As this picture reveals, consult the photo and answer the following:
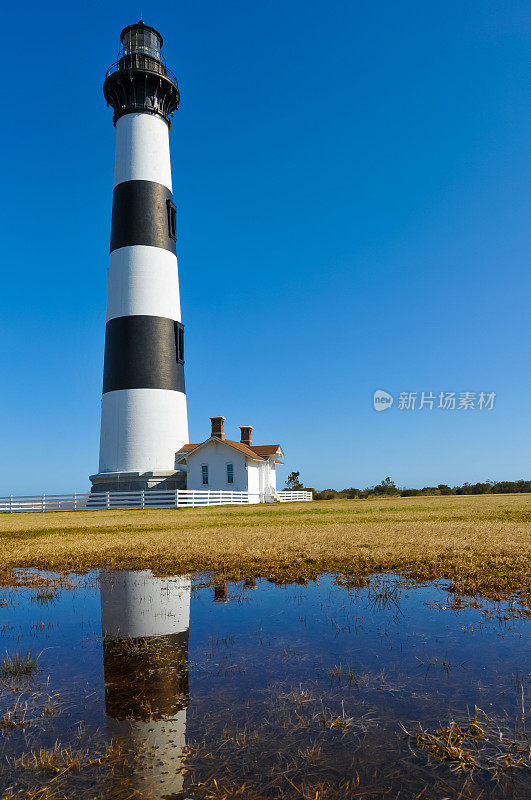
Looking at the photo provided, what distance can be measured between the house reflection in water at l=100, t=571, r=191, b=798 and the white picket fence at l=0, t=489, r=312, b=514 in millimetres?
24953

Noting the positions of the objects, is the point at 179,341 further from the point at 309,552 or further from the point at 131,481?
Result: the point at 309,552

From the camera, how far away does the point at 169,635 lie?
5492 millimetres

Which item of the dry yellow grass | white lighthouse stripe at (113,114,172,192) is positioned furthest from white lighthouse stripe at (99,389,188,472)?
the dry yellow grass

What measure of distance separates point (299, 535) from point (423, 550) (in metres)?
4.06

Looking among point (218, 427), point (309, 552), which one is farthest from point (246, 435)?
point (309, 552)

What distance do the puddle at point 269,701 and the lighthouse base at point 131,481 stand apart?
26062mm

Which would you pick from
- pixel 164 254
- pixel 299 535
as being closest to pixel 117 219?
pixel 164 254

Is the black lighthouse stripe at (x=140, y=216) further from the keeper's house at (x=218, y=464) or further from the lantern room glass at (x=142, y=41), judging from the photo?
the keeper's house at (x=218, y=464)

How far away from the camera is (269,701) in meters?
3.74

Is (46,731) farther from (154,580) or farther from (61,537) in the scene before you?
(61,537)

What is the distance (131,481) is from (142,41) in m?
30.3

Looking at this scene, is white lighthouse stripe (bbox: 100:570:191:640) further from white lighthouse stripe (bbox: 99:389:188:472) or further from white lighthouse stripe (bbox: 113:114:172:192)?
white lighthouse stripe (bbox: 113:114:172:192)

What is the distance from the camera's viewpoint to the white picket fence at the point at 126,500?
31.8 meters

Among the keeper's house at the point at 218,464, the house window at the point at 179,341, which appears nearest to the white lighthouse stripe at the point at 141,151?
the house window at the point at 179,341
